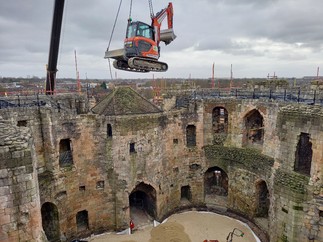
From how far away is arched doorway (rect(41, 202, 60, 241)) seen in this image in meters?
14.8

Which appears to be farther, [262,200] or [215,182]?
[215,182]

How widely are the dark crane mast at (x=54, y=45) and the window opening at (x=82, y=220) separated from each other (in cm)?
867

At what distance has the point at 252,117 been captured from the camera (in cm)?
1831

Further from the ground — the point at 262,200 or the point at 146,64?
the point at 146,64

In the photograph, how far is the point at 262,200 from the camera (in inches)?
666

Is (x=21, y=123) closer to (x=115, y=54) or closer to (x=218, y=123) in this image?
(x=115, y=54)

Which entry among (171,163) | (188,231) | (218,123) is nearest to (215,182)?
(218,123)

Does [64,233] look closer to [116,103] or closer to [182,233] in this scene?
[182,233]

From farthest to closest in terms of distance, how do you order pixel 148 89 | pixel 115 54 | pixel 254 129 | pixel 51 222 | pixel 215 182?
pixel 148 89
pixel 215 182
pixel 254 129
pixel 51 222
pixel 115 54

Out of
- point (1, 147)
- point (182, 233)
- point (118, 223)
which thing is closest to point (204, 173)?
point (182, 233)

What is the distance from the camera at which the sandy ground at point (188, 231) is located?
15.5 m

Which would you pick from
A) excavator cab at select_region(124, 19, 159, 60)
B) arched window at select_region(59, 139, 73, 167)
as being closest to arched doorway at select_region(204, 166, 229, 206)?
Answer: arched window at select_region(59, 139, 73, 167)

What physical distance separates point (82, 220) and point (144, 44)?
1175 centimetres

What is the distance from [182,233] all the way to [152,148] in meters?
5.60
